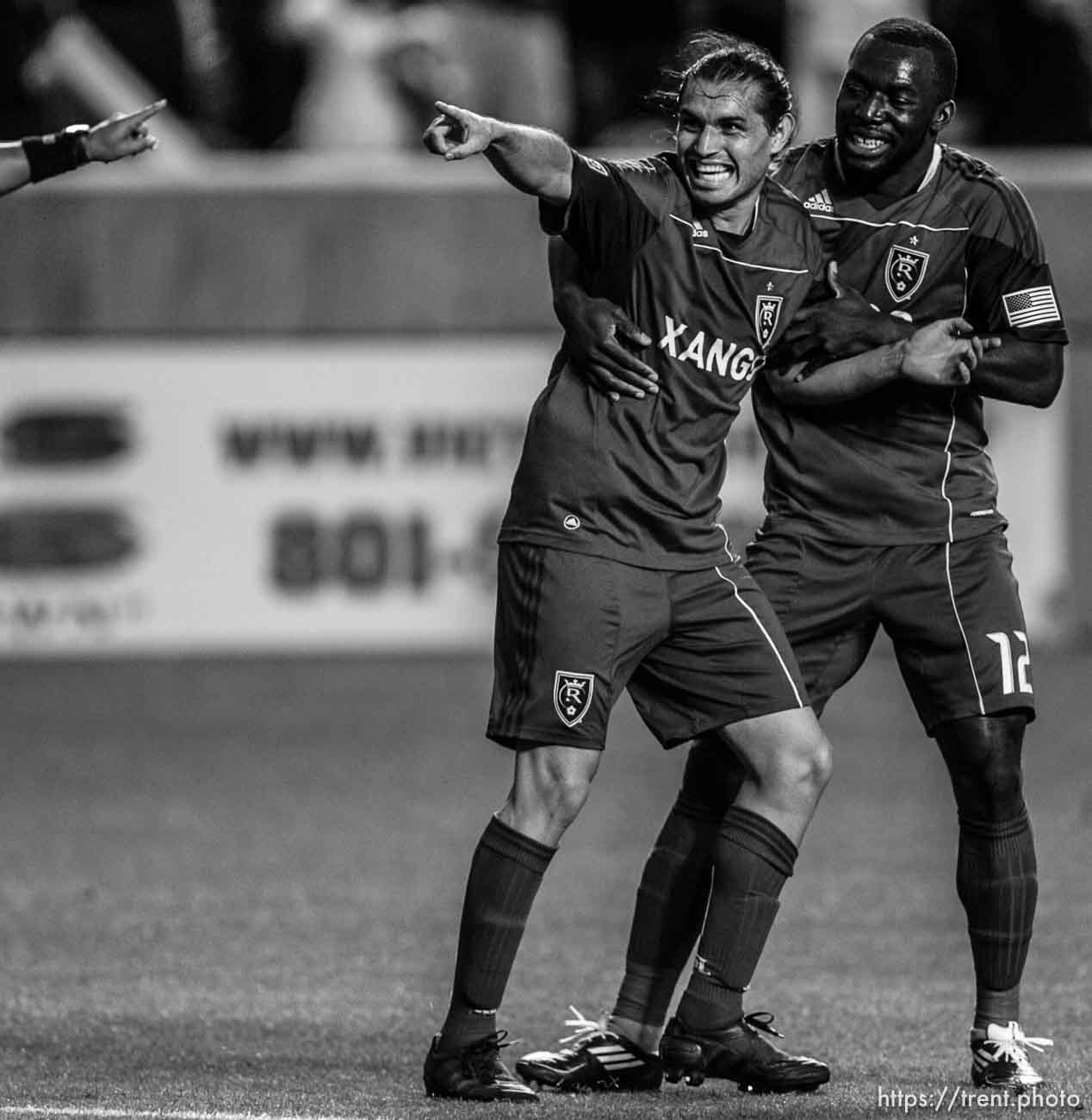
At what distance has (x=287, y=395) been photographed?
12867mm

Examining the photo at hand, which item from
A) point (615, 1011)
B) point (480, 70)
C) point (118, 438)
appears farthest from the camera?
point (480, 70)

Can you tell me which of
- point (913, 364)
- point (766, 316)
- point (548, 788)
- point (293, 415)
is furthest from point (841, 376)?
point (293, 415)

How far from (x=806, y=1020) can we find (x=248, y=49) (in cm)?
958

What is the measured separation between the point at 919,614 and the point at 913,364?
555 mm

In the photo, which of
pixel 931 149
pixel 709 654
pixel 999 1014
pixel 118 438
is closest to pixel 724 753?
pixel 709 654

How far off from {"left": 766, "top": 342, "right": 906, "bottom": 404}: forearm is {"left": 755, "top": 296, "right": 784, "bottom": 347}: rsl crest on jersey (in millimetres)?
220

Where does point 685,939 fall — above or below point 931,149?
below

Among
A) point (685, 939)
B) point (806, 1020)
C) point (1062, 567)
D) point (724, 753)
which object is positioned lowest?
point (1062, 567)

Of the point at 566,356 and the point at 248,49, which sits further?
the point at 248,49

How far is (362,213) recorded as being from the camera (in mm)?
13094

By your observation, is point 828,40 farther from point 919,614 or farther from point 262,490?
point 919,614

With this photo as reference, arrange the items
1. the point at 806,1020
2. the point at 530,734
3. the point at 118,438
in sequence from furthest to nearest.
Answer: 1. the point at 118,438
2. the point at 806,1020
3. the point at 530,734

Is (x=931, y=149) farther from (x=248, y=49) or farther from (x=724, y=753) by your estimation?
(x=248, y=49)

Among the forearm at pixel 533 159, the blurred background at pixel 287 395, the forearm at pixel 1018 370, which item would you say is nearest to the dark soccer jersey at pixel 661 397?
the forearm at pixel 533 159
